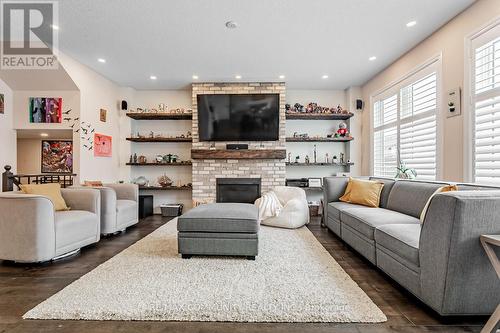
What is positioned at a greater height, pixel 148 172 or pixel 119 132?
pixel 119 132

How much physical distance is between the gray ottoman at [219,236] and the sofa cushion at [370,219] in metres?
1.06

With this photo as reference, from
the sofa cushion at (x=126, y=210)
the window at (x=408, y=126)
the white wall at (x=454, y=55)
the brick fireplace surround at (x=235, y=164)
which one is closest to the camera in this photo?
the white wall at (x=454, y=55)

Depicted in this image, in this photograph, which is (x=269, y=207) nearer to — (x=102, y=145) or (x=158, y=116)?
(x=158, y=116)

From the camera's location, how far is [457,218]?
58.9 inches

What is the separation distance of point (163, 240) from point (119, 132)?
3168mm

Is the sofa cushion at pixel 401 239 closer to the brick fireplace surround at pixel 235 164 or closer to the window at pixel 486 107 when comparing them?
the window at pixel 486 107

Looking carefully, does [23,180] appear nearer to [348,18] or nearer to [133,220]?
[133,220]

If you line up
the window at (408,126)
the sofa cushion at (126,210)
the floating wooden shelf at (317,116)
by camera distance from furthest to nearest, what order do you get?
1. the floating wooden shelf at (317,116)
2. the sofa cushion at (126,210)
3. the window at (408,126)

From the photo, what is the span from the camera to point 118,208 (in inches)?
145

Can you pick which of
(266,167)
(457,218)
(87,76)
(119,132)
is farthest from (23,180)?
(457,218)

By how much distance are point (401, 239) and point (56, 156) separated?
6.95 m

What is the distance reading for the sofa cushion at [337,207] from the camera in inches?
134

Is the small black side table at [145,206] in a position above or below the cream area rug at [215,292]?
above

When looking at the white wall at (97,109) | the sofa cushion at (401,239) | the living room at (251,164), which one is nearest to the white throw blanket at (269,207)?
the living room at (251,164)
